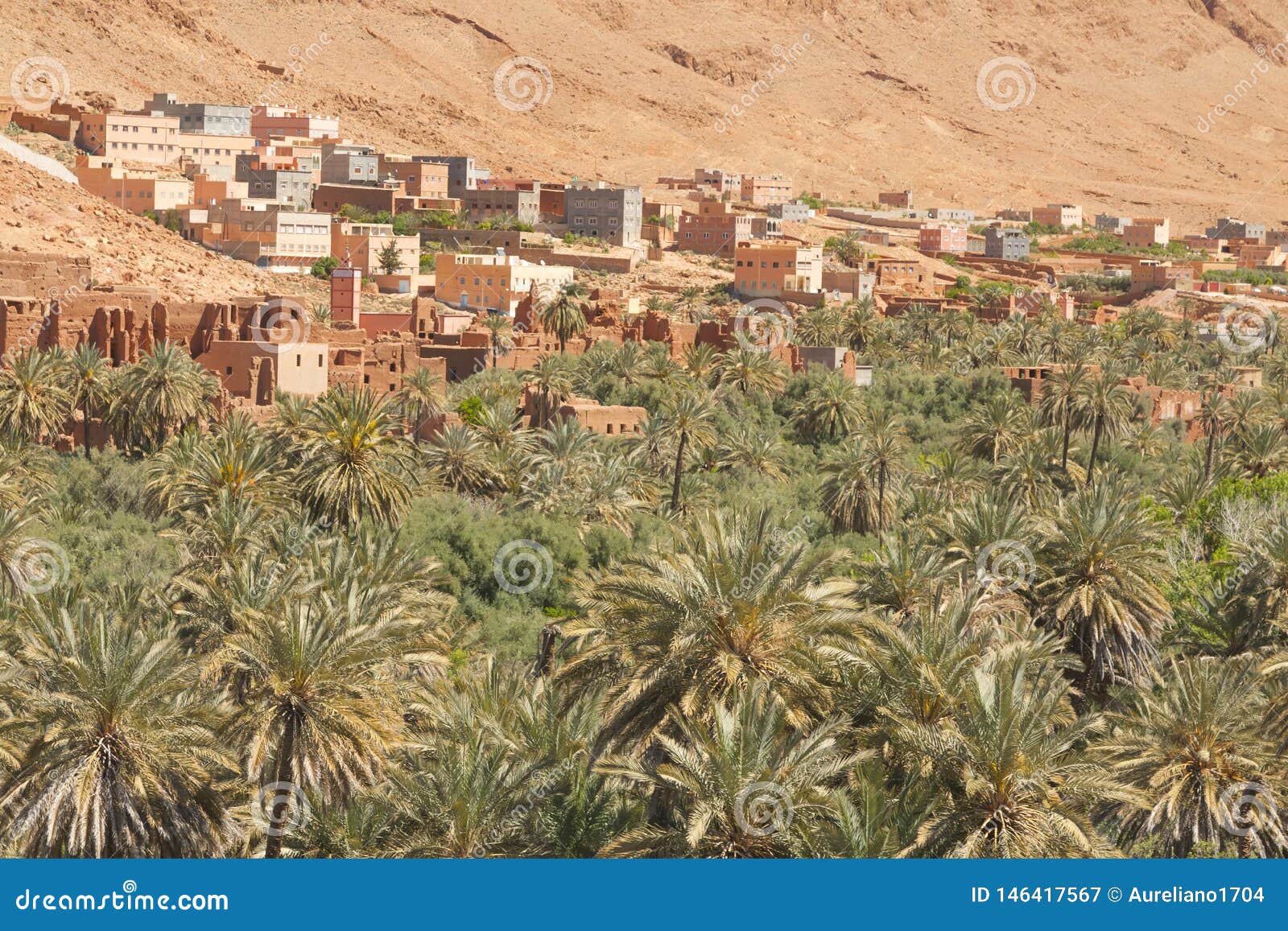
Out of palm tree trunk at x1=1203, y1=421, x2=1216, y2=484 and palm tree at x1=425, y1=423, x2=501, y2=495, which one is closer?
palm tree at x1=425, y1=423, x2=501, y2=495

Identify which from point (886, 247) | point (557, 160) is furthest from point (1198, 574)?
point (557, 160)

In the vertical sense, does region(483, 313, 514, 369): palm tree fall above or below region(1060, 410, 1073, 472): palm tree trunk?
above

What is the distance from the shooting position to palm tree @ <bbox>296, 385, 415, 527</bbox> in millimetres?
27250

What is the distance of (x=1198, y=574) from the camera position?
26609 mm

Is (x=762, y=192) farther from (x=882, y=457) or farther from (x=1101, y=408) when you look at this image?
(x=882, y=457)

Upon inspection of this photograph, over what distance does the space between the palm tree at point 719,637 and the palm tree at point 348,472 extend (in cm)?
1200

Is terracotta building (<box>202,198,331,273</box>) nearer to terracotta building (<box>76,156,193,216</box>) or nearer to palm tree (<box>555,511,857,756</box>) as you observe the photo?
terracotta building (<box>76,156,193,216</box>)

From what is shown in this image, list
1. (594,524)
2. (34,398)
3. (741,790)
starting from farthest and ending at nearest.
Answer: (34,398) → (594,524) → (741,790)

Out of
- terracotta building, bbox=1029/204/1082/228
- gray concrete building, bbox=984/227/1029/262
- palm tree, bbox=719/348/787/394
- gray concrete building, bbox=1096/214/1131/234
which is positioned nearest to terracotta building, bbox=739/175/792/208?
gray concrete building, bbox=984/227/1029/262

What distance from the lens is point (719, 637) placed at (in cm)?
1530

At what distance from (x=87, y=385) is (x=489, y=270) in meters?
32.3

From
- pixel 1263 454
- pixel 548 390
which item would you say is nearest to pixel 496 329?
pixel 548 390

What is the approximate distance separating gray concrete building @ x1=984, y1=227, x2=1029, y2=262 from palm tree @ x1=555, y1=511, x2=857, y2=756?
315 feet

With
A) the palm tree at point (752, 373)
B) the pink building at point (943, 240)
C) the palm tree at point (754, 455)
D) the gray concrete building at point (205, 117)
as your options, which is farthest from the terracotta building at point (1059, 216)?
the palm tree at point (754, 455)
